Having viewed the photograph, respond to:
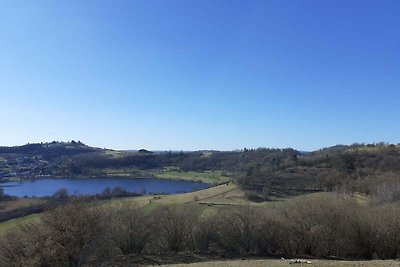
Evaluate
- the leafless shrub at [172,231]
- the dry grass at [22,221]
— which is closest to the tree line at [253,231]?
the leafless shrub at [172,231]

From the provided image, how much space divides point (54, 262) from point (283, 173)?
369 feet

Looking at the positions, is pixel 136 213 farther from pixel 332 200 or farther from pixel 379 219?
pixel 379 219

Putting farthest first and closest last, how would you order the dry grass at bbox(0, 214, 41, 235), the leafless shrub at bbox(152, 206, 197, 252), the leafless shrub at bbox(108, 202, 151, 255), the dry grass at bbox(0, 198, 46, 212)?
the dry grass at bbox(0, 198, 46, 212) → the leafless shrub at bbox(152, 206, 197, 252) → the leafless shrub at bbox(108, 202, 151, 255) → the dry grass at bbox(0, 214, 41, 235)

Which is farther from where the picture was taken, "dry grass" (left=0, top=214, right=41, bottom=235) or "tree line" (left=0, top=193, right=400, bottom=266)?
"tree line" (left=0, top=193, right=400, bottom=266)

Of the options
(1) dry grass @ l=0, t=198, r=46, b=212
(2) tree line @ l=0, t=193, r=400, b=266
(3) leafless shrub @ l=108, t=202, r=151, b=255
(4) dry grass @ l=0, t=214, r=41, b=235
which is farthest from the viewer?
(1) dry grass @ l=0, t=198, r=46, b=212

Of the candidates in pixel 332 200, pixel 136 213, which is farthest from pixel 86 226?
pixel 332 200

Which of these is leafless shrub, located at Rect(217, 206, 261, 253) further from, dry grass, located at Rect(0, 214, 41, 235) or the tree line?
dry grass, located at Rect(0, 214, 41, 235)

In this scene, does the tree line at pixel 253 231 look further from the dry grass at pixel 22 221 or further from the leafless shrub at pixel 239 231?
the dry grass at pixel 22 221

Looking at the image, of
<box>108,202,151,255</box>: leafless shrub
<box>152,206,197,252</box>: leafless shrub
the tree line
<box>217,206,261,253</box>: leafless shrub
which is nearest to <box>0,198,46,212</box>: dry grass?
<box>152,206,197,252</box>: leafless shrub

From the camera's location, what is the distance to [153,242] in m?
42.6

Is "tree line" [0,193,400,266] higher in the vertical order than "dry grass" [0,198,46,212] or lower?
higher

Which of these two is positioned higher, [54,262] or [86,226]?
[86,226]

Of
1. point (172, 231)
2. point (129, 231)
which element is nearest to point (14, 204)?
point (172, 231)

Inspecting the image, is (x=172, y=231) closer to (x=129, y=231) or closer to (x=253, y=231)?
(x=129, y=231)
